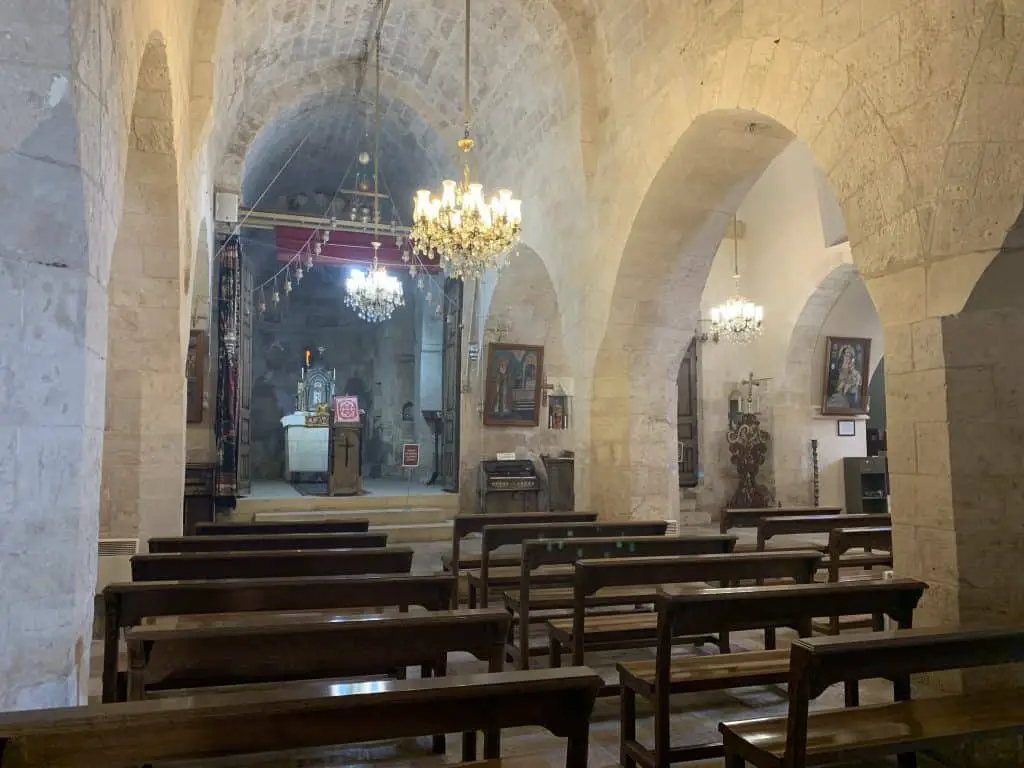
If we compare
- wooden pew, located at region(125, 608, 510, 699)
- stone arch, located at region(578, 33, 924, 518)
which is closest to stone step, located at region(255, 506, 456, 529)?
stone arch, located at region(578, 33, 924, 518)

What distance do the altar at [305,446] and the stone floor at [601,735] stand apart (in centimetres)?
843

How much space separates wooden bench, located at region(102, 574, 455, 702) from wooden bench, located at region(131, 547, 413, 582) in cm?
62

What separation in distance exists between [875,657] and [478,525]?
3784mm

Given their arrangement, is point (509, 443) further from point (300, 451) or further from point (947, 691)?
point (947, 691)

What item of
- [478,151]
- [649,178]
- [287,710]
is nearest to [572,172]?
[649,178]

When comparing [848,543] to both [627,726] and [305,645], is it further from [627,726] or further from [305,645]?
[305,645]

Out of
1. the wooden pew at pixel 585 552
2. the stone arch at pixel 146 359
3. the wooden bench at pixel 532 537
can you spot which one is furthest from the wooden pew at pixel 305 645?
the stone arch at pixel 146 359

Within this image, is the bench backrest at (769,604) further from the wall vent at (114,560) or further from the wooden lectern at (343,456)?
the wooden lectern at (343,456)

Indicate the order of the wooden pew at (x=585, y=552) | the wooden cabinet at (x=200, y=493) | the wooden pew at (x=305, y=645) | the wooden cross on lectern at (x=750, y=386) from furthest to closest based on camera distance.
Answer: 1. the wooden cross on lectern at (x=750, y=386)
2. the wooden cabinet at (x=200, y=493)
3. the wooden pew at (x=585, y=552)
4. the wooden pew at (x=305, y=645)

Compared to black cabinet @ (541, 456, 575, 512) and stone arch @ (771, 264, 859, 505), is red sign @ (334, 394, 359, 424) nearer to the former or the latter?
black cabinet @ (541, 456, 575, 512)

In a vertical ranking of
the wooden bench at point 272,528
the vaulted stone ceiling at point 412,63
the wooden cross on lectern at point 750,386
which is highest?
the vaulted stone ceiling at point 412,63

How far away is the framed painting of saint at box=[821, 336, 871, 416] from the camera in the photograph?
11180mm

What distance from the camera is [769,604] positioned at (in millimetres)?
2752

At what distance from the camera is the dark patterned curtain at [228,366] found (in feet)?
32.2
